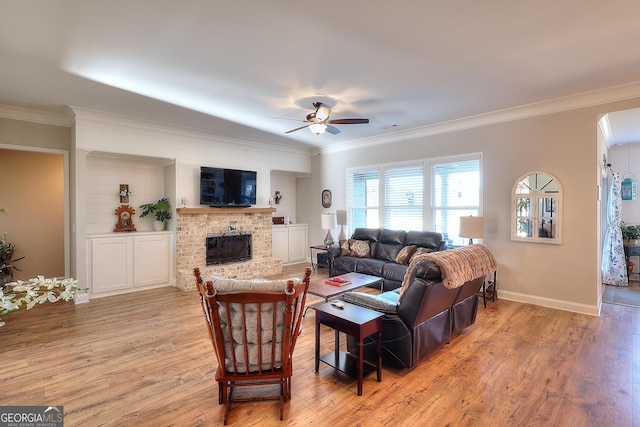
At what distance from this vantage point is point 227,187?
6156mm

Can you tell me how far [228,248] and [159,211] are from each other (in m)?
1.44

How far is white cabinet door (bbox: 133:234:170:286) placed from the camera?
537 centimetres

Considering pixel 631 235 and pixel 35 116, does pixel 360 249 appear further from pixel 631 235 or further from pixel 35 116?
pixel 35 116

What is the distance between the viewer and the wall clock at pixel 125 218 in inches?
218

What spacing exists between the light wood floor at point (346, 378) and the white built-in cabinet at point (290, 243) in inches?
143

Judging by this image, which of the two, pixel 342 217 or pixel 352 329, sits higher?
pixel 342 217

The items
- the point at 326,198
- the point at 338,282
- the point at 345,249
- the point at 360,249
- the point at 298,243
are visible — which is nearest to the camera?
the point at 338,282

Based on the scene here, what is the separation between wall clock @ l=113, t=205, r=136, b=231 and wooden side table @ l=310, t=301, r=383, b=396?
4449 millimetres

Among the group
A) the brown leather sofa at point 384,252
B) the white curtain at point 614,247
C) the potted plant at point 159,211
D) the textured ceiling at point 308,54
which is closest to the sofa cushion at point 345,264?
the brown leather sofa at point 384,252

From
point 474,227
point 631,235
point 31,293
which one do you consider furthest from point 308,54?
point 631,235

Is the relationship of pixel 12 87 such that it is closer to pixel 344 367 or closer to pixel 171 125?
pixel 171 125

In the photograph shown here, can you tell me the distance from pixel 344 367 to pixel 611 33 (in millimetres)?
3628

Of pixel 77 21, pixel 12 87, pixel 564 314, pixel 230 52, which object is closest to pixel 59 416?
pixel 77 21

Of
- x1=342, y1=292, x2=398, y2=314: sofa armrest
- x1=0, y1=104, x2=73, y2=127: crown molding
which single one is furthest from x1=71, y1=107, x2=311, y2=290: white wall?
x1=342, y1=292, x2=398, y2=314: sofa armrest
